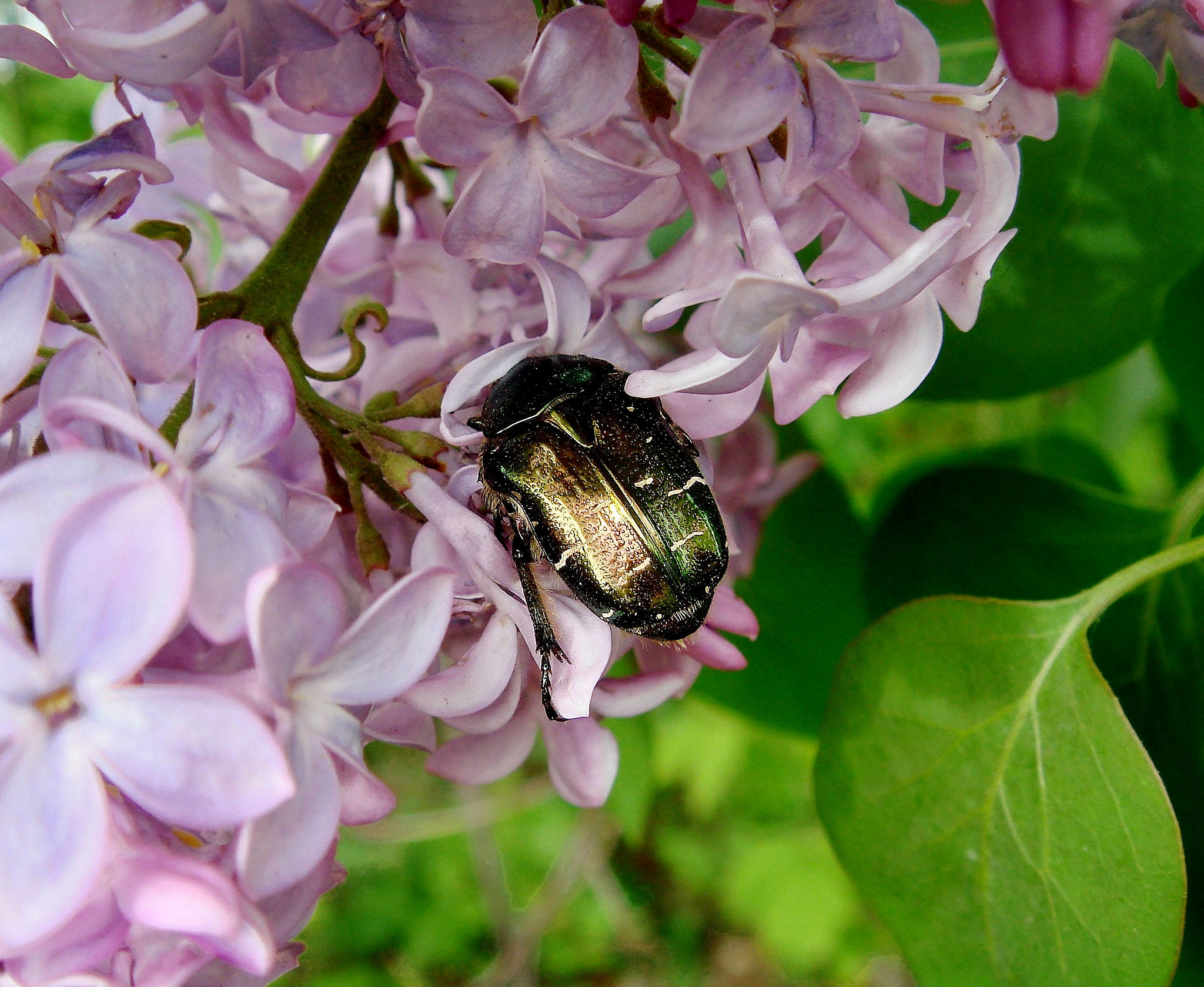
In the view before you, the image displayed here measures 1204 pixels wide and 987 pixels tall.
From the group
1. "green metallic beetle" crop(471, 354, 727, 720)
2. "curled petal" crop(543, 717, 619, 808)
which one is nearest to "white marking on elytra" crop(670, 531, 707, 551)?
"green metallic beetle" crop(471, 354, 727, 720)

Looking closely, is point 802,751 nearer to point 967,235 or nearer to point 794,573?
point 794,573

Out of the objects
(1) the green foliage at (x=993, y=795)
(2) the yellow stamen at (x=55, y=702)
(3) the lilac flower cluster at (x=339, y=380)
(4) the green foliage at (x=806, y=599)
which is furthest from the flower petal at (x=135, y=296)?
(4) the green foliage at (x=806, y=599)

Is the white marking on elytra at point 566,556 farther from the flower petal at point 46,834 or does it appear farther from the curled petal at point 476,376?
A: the flower petal at point 46,834

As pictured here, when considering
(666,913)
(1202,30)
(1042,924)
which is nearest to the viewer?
(1202,30)

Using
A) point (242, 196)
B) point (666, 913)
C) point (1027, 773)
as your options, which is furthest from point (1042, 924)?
point (666, 913)

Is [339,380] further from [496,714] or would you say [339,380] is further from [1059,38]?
[1059,38]

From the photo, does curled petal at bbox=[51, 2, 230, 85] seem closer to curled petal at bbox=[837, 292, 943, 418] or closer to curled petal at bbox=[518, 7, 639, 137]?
curled petal at bbox=[518, 7, 639, 137]

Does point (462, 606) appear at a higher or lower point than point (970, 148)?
lower

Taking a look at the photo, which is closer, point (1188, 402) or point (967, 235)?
point (967, 235)
